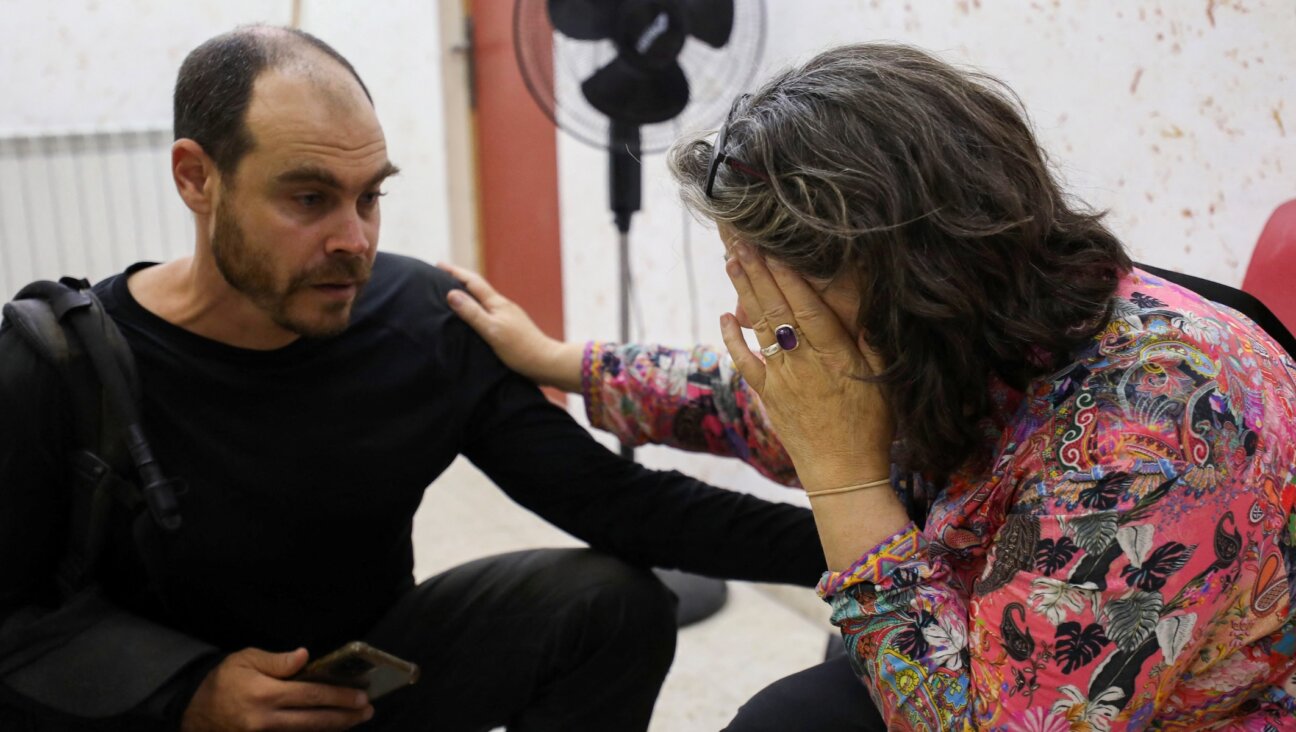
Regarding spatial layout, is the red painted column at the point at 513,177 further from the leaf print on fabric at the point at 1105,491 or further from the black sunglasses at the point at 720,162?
the leaf print on fabric at the point at 1105,491

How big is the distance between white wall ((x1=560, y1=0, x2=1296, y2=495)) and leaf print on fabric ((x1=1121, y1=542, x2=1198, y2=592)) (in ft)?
1.92

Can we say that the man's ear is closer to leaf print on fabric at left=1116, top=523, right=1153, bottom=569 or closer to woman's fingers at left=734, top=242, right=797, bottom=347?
woman's fingers at left=734, top=242, right=797, bottom=347

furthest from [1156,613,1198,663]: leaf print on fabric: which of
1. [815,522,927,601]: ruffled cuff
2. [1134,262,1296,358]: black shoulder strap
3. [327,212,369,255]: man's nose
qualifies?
[327,212,369,255]: man's nose

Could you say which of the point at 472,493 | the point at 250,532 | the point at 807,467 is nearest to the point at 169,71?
the point at 472,493

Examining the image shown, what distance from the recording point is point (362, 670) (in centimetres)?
139

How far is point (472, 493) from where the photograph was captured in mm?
3461

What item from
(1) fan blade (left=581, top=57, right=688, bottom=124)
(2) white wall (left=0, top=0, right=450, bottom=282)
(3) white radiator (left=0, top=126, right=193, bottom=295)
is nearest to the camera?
(1) fan blade (left=581, top=57, right=688, bottom=124)

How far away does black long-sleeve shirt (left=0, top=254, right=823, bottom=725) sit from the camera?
4.44ft

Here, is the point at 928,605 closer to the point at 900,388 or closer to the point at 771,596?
the point at 900,388

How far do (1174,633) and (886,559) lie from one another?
25cm

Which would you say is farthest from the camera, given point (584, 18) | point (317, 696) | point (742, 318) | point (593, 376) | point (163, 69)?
point (163, 69)

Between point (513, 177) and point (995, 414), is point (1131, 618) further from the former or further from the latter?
point (513, 177)

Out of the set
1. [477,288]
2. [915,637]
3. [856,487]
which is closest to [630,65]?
[477,288]

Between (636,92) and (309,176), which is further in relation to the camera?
(636,92)
